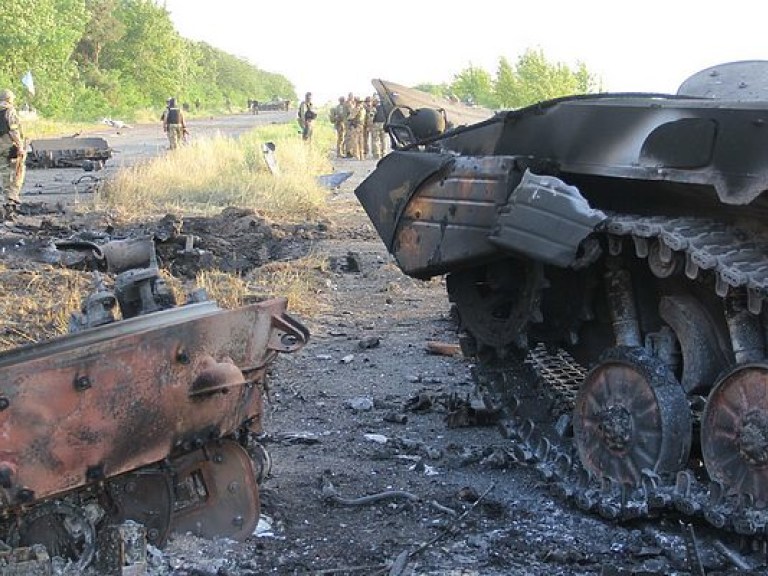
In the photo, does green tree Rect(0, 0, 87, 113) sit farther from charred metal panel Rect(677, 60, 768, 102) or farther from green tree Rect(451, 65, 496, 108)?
charred metal panel Rect(677, 60, 768, 102)

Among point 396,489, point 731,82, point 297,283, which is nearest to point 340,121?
point 297,283

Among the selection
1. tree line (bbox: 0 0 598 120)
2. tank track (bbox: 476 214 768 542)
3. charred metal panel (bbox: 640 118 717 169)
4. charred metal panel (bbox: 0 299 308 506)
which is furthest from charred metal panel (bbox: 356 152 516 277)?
tree line (bbox: 0 0 598 120)

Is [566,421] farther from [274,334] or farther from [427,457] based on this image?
[274,334]

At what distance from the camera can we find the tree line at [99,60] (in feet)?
139

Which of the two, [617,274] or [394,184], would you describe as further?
[394,184]

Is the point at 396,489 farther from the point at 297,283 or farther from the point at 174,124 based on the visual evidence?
the point at 174,124

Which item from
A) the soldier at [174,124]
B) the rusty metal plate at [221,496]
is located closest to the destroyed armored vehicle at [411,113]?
the rusty metal plate at [221,496]

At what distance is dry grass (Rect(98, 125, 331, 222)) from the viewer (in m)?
18.2

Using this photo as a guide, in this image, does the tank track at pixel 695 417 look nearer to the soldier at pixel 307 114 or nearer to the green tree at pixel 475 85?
the soldier at pixel 307 114

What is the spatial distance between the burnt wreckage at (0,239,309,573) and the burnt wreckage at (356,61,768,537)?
1.48 metres

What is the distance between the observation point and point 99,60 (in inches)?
2653

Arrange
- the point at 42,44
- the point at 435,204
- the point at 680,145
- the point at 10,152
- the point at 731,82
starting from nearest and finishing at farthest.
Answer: the point at 680,145 → the point at 435,204 → the point at 731,82 → the point at 10,152 → the point at 42,44

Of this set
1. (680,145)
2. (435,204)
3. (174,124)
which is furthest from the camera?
(174,124)

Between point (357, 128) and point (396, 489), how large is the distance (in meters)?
28.0
